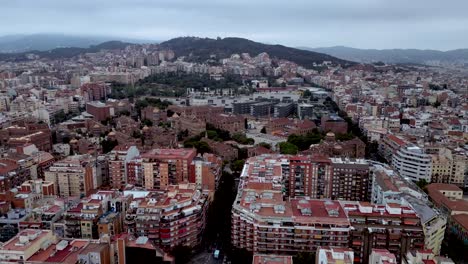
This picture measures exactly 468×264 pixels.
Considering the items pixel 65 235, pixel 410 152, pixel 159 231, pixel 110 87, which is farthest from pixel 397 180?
pixel 110 87

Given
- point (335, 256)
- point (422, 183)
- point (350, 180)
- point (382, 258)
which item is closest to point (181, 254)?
point (335, 256)

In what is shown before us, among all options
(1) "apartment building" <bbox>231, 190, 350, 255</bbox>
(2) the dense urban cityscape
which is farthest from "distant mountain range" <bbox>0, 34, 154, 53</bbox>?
(1) "apartment building" <bbox>231, 190, 350, 255</bbox>

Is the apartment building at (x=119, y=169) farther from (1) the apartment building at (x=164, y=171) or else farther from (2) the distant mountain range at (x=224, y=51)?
(2) the distant mountain range at (x=224, y=51)

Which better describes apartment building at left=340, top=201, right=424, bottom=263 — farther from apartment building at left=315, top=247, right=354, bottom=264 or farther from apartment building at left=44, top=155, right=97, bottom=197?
apartment building at left=44, top=155, right=97, bottom=197

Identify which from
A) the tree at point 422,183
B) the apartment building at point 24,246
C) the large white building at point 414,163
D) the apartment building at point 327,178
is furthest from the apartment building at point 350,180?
the apartment building at point 24,246

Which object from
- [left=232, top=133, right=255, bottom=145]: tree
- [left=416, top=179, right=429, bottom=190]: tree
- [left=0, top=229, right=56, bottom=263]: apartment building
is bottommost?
[left=416, top=179, right=429, bottom=190]: tree

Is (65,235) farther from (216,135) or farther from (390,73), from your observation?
(390,73)

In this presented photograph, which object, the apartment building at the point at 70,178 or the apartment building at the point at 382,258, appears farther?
the apartment building at the point at 70,178
